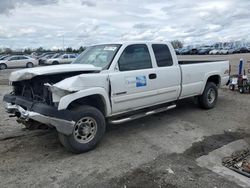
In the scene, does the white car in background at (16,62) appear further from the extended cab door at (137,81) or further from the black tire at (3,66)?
the extended cab door at (137,81)

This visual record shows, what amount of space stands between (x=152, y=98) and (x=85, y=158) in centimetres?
202

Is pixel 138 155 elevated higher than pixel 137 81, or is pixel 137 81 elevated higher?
pixel 137 81

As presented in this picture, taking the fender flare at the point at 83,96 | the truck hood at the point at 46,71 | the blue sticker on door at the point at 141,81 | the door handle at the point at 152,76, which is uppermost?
the truck hood at the point at 46,71

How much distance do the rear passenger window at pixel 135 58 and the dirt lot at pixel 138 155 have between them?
137cm

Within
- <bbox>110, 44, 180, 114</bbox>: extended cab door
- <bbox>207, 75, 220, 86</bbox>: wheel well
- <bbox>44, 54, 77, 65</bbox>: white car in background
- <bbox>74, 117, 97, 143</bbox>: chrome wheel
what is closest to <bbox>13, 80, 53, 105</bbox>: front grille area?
<bbox>74, 117, 97, 143</bbox>: chrome wheel

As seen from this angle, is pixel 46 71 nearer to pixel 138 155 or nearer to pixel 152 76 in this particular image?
pixel 138 155

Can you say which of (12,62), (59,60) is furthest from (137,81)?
(59,60)

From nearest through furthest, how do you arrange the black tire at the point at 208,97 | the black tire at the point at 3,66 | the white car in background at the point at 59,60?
the black tire at the point at 208,97 < the black tire at the point at 3,66 < the white car in background at the point at 59,60

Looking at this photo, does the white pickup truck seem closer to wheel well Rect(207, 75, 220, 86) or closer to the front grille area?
the front grille area

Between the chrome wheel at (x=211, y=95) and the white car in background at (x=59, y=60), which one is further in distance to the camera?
the white car in background at (x=59, y=60)

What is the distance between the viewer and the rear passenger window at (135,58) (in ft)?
18.1

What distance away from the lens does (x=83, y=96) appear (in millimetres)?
4688

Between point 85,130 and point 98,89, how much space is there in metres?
0.73

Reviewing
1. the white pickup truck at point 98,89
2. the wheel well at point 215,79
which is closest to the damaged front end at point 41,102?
the white pickup truck at point 98,89
